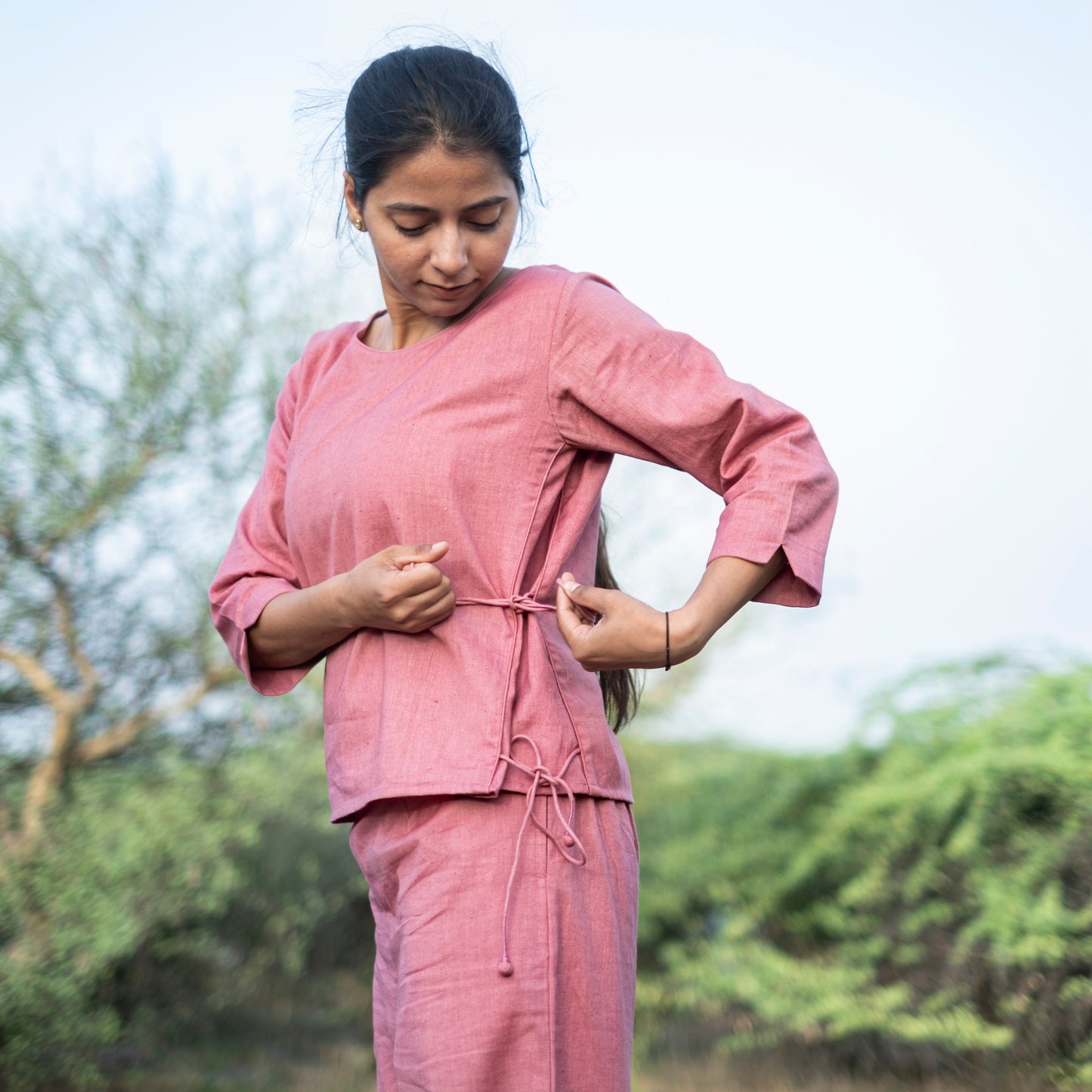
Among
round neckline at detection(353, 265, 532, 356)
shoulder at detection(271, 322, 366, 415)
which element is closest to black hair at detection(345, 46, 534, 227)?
round neckline at detection(353, 265, 532, 356)

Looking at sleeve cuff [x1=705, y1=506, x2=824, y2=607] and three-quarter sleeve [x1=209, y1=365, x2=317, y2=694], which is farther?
three-quarter sleeve [x1=209, y1=365, x2=317, y2=694]

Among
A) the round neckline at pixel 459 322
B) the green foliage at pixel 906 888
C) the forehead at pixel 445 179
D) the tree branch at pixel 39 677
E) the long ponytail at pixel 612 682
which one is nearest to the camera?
the forehead at pixel 445 179

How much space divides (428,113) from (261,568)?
630 millimetres

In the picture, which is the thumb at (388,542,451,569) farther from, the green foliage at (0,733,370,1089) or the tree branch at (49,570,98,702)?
the tree branch at (49,570,98,702)

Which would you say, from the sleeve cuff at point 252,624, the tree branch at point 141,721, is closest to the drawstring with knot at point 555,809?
the sleeve cuff at point 252,624

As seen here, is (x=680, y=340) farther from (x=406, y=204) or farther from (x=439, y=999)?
(x=439, y=999)

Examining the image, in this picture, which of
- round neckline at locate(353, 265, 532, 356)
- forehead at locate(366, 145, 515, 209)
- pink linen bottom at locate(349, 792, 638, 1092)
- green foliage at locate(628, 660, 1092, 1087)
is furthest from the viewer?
green foliage at locate(628, 660, 1092, 1087)

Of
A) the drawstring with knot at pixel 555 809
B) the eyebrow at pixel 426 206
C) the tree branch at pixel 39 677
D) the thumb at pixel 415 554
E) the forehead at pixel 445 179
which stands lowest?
the tree branch at pixel 39 677

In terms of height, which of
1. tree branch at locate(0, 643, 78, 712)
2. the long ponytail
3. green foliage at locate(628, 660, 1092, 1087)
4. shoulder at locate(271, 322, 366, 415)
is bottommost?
green foliage at locate(628, 660, 1092, 1087)

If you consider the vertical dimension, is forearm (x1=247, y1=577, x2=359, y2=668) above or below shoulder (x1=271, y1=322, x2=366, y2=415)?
below

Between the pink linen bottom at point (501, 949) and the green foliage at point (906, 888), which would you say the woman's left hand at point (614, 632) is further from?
the green foliage at point (906, 888)

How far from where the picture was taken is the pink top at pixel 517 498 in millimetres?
1367

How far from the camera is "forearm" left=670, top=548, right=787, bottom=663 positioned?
4.30ft

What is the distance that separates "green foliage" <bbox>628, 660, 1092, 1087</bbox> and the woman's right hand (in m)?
2.79
